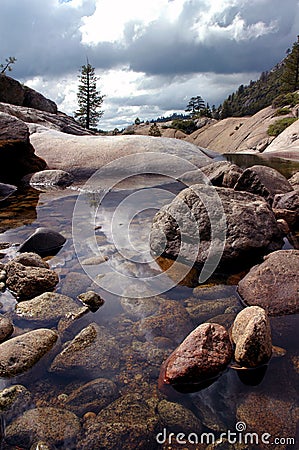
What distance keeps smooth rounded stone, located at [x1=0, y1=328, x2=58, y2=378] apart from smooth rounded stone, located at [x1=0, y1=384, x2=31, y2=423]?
0.18m

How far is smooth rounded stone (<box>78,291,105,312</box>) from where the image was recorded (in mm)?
3871

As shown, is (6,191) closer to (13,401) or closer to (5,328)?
Answer: (5,328)

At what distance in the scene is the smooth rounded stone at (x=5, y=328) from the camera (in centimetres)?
327

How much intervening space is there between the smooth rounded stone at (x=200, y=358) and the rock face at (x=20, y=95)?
29910mm

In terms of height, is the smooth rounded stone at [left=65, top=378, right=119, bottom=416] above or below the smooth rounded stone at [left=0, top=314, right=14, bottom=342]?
below

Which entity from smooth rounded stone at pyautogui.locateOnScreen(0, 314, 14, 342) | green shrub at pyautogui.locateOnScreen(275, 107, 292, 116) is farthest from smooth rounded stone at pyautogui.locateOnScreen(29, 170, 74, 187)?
green shrub at pyautogui.locateOnScreen(275, 107, 292, 116)

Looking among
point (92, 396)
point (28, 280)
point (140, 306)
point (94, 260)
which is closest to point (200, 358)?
point (92, 396)

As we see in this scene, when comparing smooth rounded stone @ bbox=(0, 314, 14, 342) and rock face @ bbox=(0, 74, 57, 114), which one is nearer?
smooth rounded stone @ bbox=(0, 314, 14, 342)

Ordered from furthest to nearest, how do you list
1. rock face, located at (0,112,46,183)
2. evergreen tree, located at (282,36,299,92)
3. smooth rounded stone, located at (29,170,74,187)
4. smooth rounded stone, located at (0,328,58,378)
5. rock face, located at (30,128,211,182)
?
evergreen tree, located at (282,36,299,92), rock face, located at (30,128,211,182), smooth rounded stone, located at (29,170,74,187), rock face, located at (0,112,46,183), smooth rounded stone, located at (0,328,58,378)

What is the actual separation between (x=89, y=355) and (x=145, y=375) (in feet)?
1.98

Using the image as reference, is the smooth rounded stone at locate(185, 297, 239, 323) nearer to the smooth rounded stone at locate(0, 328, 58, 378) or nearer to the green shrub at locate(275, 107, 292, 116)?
the smooth rounded stone at locate(0, 328, 58, 378)

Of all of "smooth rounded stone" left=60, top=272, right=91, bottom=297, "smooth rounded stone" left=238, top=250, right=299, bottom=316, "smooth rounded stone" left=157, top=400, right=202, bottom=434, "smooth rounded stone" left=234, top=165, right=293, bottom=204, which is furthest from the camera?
"smooth rounded stone" left=234, top=165, right=293, bottom=204

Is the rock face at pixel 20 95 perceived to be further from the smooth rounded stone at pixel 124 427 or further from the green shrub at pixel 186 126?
the green shrub at pixel 186 126

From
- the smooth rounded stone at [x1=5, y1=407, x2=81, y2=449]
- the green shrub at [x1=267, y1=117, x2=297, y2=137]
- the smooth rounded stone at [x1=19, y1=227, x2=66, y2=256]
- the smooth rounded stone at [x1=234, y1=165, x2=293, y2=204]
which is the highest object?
the green shrub at [x1=267, y1=117, x2=297, y2=137]
